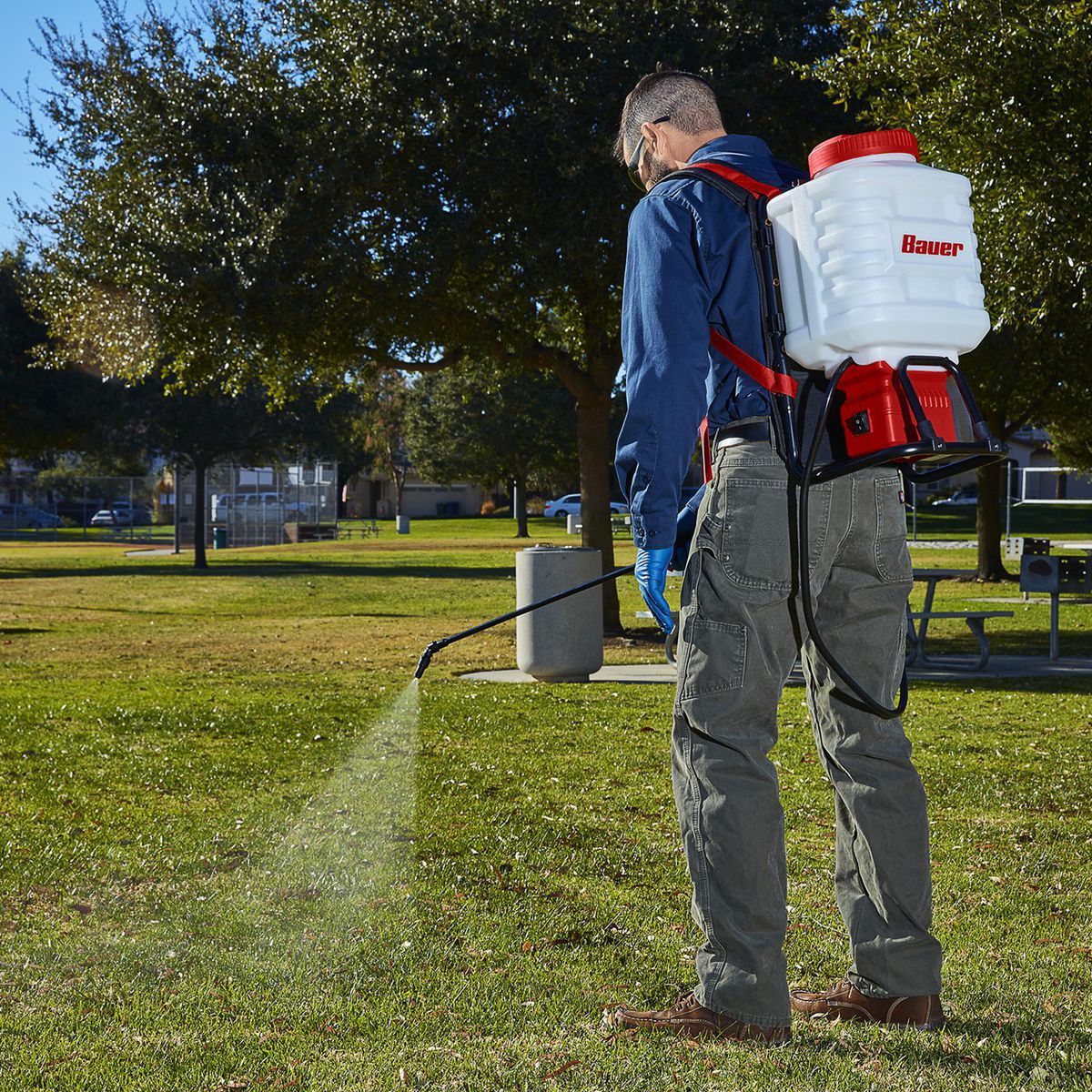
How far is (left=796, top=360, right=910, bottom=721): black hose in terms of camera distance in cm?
300

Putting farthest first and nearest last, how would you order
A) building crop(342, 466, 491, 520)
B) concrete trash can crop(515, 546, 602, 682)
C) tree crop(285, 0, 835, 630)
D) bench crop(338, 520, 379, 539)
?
1. building crop(342, 466, 491, 520)
2. bench crop(338, 520, 379, 539)
3. tree crop(285, 0, 835, 630)
4. concrete trash can crop(515, 546, 602, 682)

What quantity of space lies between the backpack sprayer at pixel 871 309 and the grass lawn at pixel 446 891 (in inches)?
45.0

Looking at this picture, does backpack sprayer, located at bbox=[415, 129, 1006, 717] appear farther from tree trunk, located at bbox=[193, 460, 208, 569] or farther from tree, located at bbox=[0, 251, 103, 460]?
tree trunk, located at bbox=[193, 460, 208, 569]

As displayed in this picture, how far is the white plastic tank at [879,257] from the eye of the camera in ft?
9.60

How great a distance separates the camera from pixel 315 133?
14.0 meters

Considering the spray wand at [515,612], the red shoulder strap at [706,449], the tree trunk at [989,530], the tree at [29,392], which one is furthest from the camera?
the tree at [29,392]

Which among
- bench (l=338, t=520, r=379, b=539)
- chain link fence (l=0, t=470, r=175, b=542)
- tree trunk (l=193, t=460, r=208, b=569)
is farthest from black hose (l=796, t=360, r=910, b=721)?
bench (l=338, t=520, r=379, b=539)

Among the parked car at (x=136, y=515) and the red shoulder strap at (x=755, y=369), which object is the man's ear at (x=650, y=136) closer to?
the red shoulder strap at (x=755, y=369)

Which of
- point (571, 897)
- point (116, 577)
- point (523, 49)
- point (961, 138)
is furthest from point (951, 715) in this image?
point (116, 577)

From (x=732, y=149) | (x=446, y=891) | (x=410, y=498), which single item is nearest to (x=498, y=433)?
(x=410, y=498)

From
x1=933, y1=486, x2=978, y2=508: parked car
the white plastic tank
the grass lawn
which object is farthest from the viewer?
x1=933, y1=486, x2=978, y2=508: parked car

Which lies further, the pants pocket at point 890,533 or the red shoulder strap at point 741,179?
the pants pocket at point 890,533

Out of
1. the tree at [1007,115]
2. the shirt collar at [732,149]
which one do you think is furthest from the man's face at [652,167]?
the tree at [1007,115]

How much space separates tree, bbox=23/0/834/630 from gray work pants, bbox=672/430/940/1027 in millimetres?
10899
